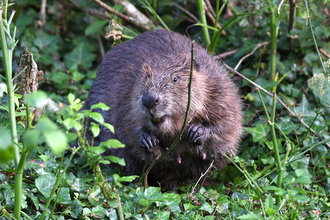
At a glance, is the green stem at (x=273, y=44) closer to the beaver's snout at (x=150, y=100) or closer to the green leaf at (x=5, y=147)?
the beaver's snout at (x=150, y=100)

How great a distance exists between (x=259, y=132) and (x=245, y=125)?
1.43ft

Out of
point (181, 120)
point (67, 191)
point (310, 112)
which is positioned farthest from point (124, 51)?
point (310, 112)

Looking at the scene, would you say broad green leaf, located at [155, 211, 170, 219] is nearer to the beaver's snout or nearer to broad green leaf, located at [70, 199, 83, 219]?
broad green leaf, located at [70, 199, 83, 219]

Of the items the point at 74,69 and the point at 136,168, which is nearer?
the point at 136,168

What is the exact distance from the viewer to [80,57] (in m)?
4.89

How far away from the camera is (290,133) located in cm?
359

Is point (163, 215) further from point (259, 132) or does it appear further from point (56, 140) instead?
point (259, 132)

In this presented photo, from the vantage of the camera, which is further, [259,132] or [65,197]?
[259,132]

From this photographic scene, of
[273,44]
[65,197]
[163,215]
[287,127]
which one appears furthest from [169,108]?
[273,44]

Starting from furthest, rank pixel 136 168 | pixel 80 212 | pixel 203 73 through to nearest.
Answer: pixel 136 168
pixel 203 73
pixel 80 212

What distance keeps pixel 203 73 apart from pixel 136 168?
951mm

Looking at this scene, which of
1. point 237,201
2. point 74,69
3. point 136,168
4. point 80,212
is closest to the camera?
point 80,212

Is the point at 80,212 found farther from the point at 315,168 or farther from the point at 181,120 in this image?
the point at 315,168

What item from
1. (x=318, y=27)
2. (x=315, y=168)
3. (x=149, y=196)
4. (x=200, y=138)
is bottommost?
(x=315, y=168)
